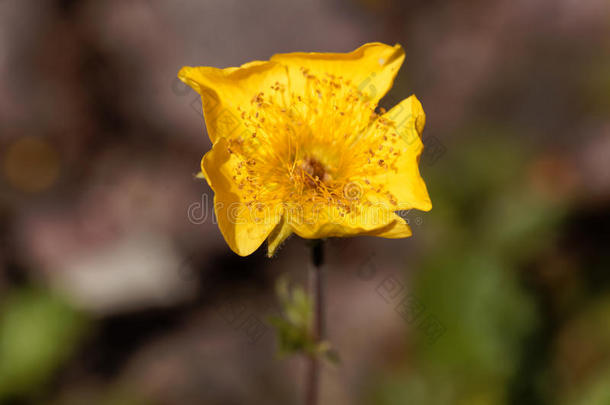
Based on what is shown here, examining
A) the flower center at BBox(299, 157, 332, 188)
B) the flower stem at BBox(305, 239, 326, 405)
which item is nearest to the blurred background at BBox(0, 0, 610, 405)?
the flower stem at BBox(305, 239, 326, 405)

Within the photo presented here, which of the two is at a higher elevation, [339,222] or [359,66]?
[359,66]

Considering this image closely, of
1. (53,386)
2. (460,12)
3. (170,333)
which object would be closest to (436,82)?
(460,12)

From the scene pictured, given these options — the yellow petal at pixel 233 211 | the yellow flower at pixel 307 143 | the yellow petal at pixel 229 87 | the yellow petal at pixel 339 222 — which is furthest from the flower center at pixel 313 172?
the yellow petal at pixel 229 87

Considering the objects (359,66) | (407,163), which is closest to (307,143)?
(359,66)

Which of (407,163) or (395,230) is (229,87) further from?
(395,230)

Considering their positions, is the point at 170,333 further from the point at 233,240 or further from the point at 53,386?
the point at 233,240
